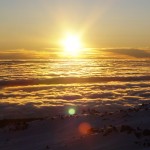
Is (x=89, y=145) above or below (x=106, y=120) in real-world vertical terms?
below

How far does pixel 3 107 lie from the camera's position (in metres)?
21.5

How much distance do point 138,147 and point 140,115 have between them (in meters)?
3.65

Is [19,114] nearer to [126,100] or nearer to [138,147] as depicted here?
[126,100]

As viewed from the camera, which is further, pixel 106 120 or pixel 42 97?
pixel 42 97

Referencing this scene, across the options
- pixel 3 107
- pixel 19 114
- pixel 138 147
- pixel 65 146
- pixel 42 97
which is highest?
pixel 42 97

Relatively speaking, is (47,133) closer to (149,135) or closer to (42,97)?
(149,135)

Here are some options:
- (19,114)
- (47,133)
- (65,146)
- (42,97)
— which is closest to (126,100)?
(42,97)

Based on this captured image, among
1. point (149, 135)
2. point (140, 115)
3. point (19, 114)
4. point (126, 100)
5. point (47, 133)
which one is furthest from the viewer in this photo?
point (126, 100)

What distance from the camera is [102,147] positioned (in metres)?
10.4

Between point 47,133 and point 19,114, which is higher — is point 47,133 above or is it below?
below

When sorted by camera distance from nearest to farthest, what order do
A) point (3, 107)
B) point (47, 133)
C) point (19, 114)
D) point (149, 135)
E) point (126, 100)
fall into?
point (149, 135)
point (47, 133)
point (19, 114)
point (3, 107)
point (126, 100)

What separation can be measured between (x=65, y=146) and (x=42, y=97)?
14.9 meters

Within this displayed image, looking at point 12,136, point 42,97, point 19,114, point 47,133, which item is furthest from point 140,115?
point 42,97

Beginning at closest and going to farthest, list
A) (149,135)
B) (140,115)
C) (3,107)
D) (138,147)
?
(138,147) < (149,135) < (140,115) < (3,107)
